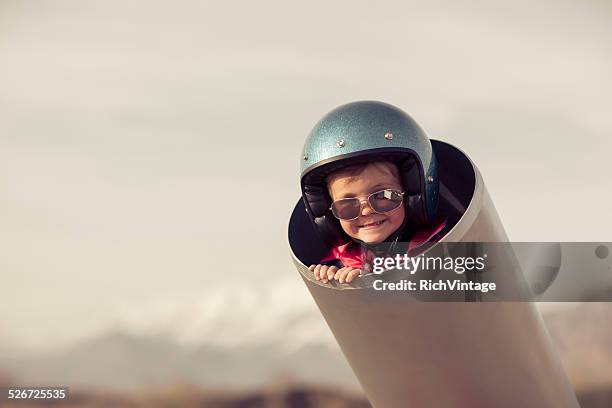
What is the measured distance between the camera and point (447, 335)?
252 cm

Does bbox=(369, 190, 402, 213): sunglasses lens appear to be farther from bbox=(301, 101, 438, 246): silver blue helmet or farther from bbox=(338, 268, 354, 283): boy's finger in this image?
bbox=(338, 268, 354, 283): boy's finger

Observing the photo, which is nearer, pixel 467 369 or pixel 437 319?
pixel 437 319

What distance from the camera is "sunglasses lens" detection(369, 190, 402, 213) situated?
8.36 ft

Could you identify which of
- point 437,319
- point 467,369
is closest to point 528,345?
point 467,369

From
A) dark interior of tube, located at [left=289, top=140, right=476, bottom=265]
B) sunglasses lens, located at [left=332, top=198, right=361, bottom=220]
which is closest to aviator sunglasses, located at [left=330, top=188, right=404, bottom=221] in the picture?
sunglasses lens, located at [left=332, top=198, right=361, bottom=220]

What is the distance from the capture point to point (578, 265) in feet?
10.6

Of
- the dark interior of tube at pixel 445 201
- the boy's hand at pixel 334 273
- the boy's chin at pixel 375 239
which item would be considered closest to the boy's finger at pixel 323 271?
the boy's hand at pixel 334 273

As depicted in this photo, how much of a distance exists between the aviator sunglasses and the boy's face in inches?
0.7

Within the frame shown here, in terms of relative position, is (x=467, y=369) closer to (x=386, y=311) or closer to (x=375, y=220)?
(x=386, y=311)

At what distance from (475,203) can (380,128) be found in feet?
1.30

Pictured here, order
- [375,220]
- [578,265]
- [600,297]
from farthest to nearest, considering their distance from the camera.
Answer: [600,297], [578,265], [375,220]

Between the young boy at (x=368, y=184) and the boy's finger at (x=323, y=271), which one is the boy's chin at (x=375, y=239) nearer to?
the young boy at (x=368, y=184)

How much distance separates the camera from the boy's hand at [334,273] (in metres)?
2.39

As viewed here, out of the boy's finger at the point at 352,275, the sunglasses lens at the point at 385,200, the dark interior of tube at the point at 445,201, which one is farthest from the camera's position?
the dark interior of tube at the point at 445,201
